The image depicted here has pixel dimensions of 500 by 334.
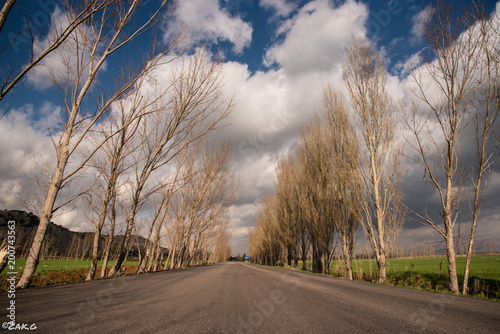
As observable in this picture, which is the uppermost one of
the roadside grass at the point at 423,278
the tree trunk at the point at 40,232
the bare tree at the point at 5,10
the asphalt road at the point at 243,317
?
the bare tree at the point at 5,10

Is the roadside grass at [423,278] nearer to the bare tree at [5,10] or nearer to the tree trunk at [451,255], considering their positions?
the tree trunk at [451,255]

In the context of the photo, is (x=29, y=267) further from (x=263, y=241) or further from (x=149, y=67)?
(x=263, y=241)

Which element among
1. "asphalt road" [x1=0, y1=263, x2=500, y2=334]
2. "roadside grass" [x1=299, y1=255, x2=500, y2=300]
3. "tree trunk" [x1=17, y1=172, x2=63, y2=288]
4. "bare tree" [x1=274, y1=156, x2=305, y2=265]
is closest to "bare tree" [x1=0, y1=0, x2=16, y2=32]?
"tree trunk" [x1=17, y1=172, x2=63, y2=288]

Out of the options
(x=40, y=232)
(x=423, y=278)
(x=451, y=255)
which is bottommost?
(x=423, y=278)

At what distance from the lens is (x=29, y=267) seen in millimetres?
4695

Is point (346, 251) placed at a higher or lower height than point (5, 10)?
lower

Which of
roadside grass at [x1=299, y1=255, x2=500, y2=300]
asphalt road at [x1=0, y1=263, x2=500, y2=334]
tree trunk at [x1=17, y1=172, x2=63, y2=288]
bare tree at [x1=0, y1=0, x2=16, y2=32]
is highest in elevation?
bare tree at [x1=0, y1=0, x2=16, y2=32]

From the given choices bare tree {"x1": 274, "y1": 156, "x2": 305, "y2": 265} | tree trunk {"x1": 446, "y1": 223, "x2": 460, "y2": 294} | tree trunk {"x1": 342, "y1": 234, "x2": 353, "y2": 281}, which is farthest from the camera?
bare tree {"x1": 274, "y1": 156, "x2": 305, "y2": 265}

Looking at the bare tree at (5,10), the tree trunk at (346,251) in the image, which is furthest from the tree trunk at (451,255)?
the bare tree at (5,10)

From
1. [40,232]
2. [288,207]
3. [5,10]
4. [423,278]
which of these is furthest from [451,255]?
[288,207]

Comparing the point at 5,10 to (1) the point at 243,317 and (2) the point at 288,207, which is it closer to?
(1) the point at 243,317

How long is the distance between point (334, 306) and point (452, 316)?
4.32 feet

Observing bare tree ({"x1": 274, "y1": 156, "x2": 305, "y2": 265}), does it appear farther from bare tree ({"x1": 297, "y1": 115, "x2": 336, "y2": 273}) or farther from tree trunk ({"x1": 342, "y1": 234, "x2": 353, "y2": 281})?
tree trunk ({"x1": 342, "y1": 234, "x2": 353, "y2": 281})

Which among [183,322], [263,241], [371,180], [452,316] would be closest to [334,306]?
[452,316]
